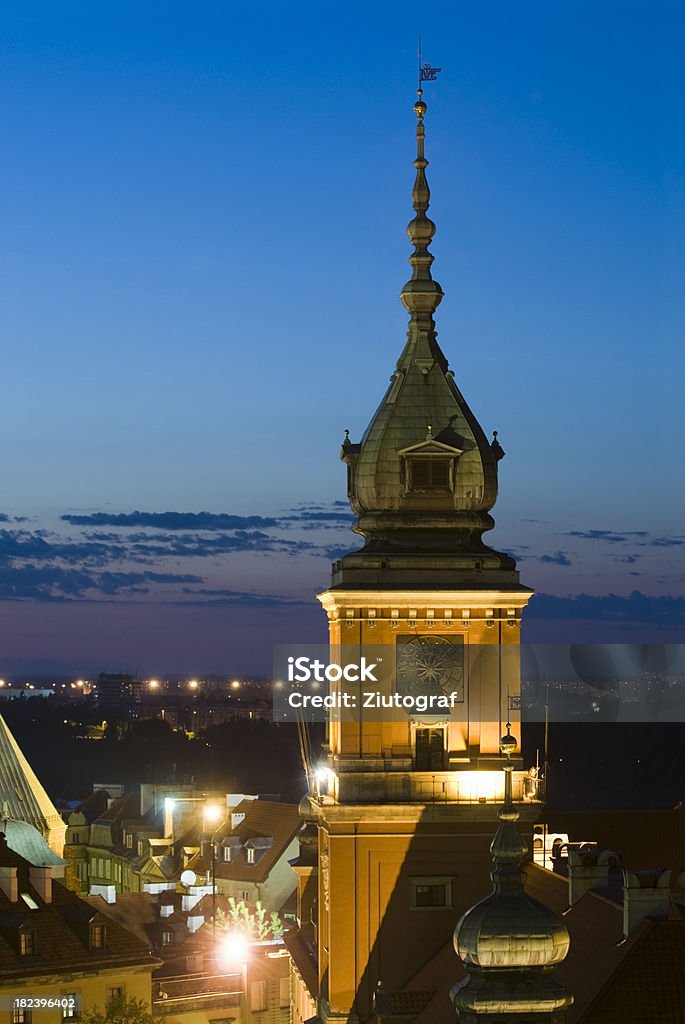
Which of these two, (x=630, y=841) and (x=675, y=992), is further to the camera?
(x=630, y=841)

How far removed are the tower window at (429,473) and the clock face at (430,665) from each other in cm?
312

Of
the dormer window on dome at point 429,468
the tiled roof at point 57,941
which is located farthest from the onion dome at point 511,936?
the tiled roof at point 57,941

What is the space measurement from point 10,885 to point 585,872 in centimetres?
2837

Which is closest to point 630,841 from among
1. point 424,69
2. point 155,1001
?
point 155,1001

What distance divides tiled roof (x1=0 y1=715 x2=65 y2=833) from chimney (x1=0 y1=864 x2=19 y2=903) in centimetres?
2290

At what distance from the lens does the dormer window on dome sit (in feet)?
144

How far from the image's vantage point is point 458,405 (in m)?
44.7

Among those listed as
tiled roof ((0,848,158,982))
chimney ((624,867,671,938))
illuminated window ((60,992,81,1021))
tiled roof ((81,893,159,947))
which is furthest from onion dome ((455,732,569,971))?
tiled roof ((81,893,159,947))

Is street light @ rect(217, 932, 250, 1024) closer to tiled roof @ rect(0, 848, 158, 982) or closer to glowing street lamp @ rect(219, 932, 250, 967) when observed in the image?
glowing street lamp @ rect(219, 932, 250, 967)

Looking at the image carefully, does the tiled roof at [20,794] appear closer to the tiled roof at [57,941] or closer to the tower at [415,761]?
the tiled roof at [57,941]

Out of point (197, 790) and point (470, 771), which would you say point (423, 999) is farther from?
point (197, 790)

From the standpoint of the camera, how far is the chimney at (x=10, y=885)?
63.3 metres

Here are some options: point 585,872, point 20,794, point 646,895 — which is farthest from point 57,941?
point 646,895

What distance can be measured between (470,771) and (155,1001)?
2595cm
